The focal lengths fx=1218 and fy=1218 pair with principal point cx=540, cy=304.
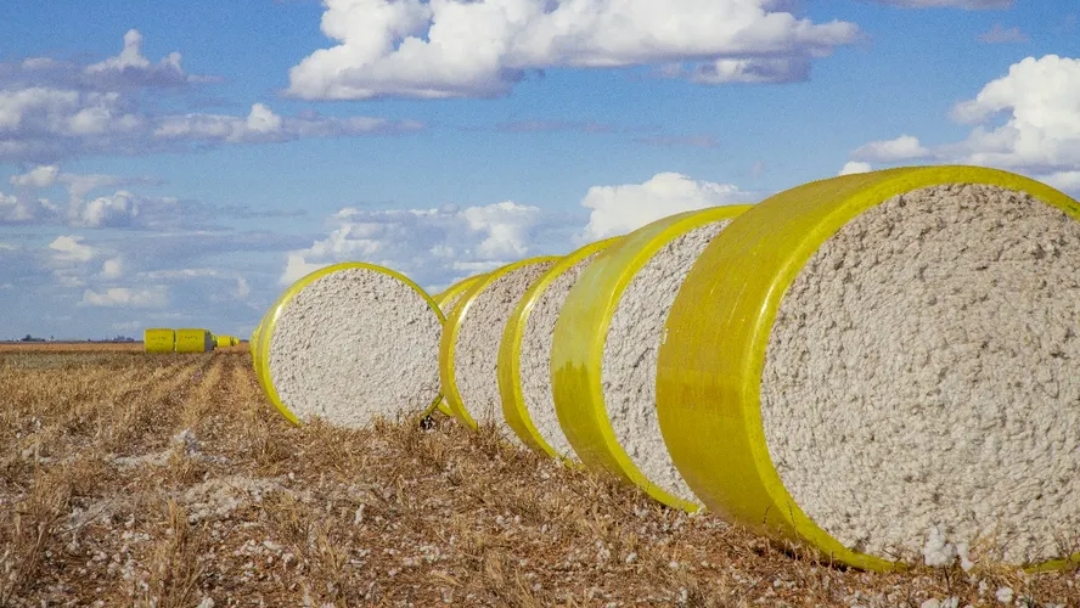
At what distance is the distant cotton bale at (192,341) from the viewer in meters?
46.2

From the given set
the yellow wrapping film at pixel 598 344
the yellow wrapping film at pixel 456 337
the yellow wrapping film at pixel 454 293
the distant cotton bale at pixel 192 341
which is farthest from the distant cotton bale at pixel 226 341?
the yellow wrapping film at pixel 598 344

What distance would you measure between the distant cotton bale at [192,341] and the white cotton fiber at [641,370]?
134 feet

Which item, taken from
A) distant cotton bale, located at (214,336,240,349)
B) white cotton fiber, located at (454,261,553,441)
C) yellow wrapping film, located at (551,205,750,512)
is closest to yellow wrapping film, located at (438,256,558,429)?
white cotton fiber, located at (454,261,553,441)

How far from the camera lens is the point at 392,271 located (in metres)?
13.0

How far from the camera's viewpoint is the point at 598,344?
7.34 metres

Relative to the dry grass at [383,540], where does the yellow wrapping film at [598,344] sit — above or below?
Answer: above

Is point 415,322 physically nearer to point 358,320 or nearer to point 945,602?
point 358,320

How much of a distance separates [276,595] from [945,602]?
3051mm

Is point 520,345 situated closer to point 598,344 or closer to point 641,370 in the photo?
point 598,344

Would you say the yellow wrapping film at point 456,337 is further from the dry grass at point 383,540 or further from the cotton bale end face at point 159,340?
the cotton bale end face at point 159,340

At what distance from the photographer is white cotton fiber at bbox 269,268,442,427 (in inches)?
493

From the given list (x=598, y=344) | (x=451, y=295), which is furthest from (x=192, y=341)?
(x=598, y=344)

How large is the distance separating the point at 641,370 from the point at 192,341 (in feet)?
137

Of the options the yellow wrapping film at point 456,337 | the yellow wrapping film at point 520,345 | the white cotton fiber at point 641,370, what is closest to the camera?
the white cotton fiber at point 641,370
